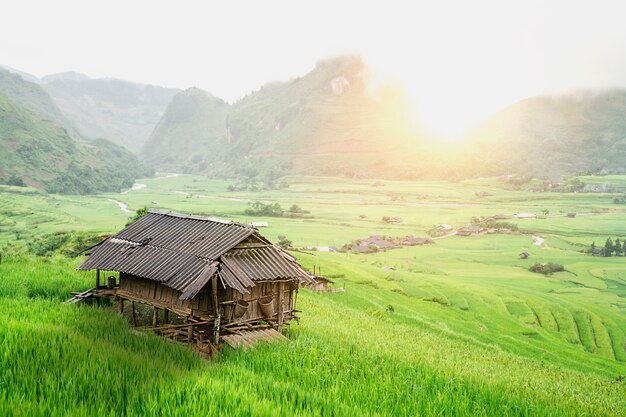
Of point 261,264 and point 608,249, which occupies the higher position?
point 261,264

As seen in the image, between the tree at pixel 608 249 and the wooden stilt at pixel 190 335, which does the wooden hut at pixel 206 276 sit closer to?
the wooden stilt at pixel 190 335

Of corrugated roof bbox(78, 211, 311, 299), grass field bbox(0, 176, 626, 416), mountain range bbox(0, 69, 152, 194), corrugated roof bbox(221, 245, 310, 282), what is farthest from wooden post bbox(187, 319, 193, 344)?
mountain range bbox(0, 69, 152, 194)

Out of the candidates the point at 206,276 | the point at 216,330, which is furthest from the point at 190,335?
the point at 206,276

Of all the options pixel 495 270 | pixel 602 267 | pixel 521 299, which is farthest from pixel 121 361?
pixel 602 267

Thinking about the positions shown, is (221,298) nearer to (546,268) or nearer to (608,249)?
(546,268)

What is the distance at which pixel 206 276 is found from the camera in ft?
47.3

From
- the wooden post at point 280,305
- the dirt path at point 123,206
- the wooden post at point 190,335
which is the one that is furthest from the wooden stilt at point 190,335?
the dirt path at point 123,206

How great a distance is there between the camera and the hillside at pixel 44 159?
126806mm

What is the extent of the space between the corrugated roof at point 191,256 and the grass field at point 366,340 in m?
2.01

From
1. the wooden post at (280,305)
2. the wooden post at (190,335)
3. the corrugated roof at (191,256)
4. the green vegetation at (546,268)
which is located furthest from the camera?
the green vegetation at (546,268)

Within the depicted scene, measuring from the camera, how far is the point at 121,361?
31.8 feet

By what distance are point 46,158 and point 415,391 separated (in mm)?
155094

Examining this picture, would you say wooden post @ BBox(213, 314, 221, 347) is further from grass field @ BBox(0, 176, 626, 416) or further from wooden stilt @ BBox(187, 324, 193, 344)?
grass field @ BBox(0, 176, 626, 416)

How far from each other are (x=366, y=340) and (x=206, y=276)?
9154 millimetres
